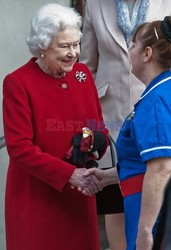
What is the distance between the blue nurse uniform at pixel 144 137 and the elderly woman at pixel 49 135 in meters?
0.43

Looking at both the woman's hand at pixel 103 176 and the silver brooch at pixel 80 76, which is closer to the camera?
the woman's hand at pixel 103 176

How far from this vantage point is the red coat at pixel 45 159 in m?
3.15

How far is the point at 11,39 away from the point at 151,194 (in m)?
2.21

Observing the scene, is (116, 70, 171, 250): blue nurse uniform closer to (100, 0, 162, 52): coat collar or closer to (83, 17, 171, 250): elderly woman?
(83, 17, 171, 250): elderly woman

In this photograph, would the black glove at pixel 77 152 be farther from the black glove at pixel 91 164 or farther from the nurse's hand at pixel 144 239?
the nurse's hand at pixel 144 239

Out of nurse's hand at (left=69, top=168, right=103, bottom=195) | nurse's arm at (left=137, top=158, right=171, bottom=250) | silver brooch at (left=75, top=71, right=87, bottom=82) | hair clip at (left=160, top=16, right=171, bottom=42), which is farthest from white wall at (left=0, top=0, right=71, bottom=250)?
nurse's arm at (left=137, top=158, right=171, bottom=250)

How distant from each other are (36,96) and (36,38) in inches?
11.4

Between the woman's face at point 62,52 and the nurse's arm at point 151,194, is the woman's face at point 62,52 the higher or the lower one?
the higher one

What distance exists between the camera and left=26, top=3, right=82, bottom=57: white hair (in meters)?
3.19

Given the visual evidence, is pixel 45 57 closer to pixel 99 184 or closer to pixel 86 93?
pixel 86 93

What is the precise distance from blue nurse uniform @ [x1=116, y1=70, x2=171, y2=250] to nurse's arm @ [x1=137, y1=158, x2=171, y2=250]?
4 cm

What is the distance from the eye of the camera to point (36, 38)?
3.21 meters

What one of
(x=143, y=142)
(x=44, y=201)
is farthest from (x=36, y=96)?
(x=143, y=142)

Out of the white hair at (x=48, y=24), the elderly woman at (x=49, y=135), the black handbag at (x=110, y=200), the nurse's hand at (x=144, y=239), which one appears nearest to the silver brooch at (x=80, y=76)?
the elderly woman at (x=49, y=135)
